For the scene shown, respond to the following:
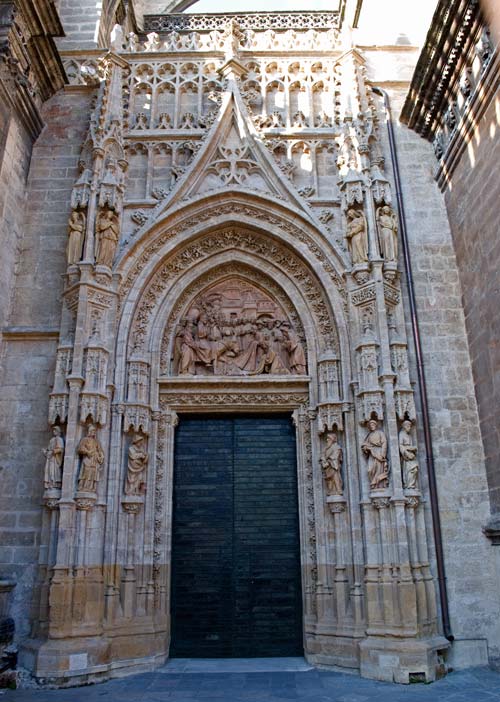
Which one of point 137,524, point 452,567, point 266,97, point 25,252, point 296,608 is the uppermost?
point 266,97

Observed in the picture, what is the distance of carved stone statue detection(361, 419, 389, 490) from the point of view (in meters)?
8.60

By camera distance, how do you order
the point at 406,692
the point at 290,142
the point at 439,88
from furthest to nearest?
the point at 290,142 < the point at 439,88 < the point at 406,692

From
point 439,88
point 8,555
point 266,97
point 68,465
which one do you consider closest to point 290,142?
point 266,97

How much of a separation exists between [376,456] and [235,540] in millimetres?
2624

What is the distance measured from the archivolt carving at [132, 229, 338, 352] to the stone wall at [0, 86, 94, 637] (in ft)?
4.68

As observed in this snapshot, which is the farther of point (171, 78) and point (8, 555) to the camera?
point (171, 78)

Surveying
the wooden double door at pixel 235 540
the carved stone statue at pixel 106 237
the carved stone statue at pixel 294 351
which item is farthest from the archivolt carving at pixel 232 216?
the wooden double door at pixel 235 540

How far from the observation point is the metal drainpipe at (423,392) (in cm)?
858

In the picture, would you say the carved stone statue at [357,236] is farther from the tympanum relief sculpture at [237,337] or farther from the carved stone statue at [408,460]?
the carved stone statue at [408,460]

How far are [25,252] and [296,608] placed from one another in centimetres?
741

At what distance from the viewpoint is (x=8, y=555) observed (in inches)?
349

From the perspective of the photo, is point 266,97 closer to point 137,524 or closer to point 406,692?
point 137,524

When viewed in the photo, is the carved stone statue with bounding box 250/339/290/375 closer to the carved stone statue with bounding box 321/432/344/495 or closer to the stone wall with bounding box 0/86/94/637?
Result: the carved stone statue with bounding box 321/432/344/495

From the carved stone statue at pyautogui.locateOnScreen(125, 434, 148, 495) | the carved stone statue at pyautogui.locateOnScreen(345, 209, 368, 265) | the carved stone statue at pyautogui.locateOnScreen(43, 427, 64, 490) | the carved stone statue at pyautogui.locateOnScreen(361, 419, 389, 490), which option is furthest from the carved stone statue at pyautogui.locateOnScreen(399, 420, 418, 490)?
the carved stone statue at pyautogui.locateOnScreen(43, 427, 64, 490)
